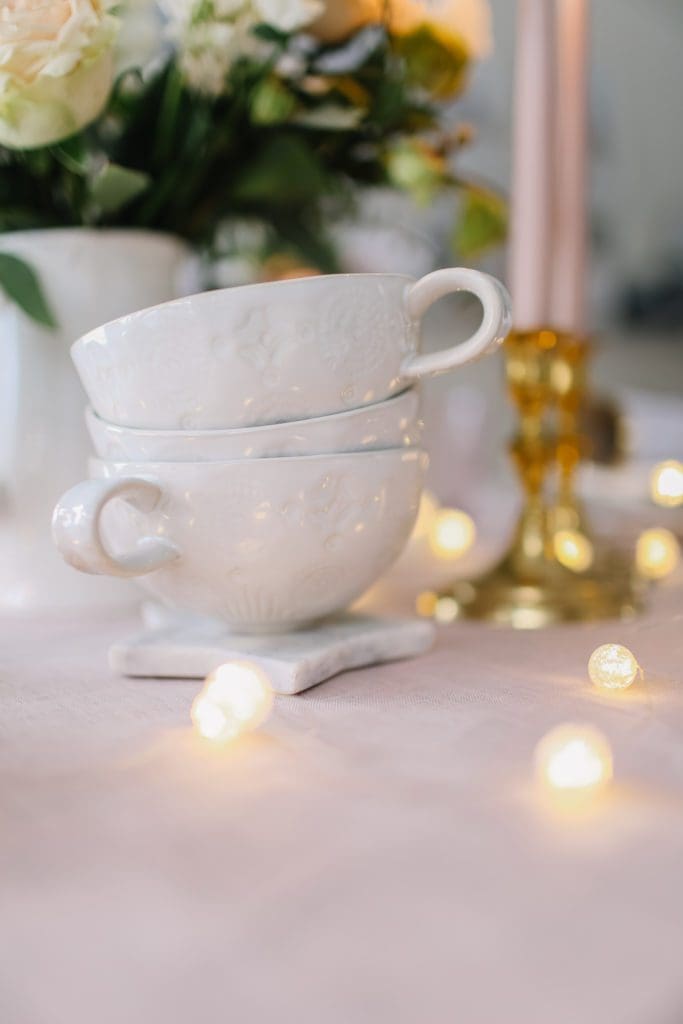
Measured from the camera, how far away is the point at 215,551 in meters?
0.41

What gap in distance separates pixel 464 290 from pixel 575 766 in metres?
0.23

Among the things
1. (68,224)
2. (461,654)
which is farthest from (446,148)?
(461,654)

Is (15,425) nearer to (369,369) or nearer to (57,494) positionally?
(57,494)

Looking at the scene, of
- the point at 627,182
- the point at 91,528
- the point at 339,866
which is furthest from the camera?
the point at 627,182

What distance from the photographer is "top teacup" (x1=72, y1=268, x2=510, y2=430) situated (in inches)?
15.7

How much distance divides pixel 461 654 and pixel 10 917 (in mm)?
285

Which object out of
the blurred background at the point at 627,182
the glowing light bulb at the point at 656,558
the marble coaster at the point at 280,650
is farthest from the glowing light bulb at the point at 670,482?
the blurred background at the point at 627,182

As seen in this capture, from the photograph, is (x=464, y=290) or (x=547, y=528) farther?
(x=547, y=528)

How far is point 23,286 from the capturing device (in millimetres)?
558

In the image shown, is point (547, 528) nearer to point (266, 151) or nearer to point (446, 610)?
point (446, 610)

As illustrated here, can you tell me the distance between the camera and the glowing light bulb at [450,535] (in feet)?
2.51

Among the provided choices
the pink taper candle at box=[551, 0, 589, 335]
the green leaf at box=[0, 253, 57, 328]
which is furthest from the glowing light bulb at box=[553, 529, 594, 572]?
the green leaf at box=[0, 253, 57, 328]

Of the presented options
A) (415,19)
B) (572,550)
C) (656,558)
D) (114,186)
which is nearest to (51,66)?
(114,186)

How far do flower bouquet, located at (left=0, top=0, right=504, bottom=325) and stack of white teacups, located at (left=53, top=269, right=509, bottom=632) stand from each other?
0.51 ft
